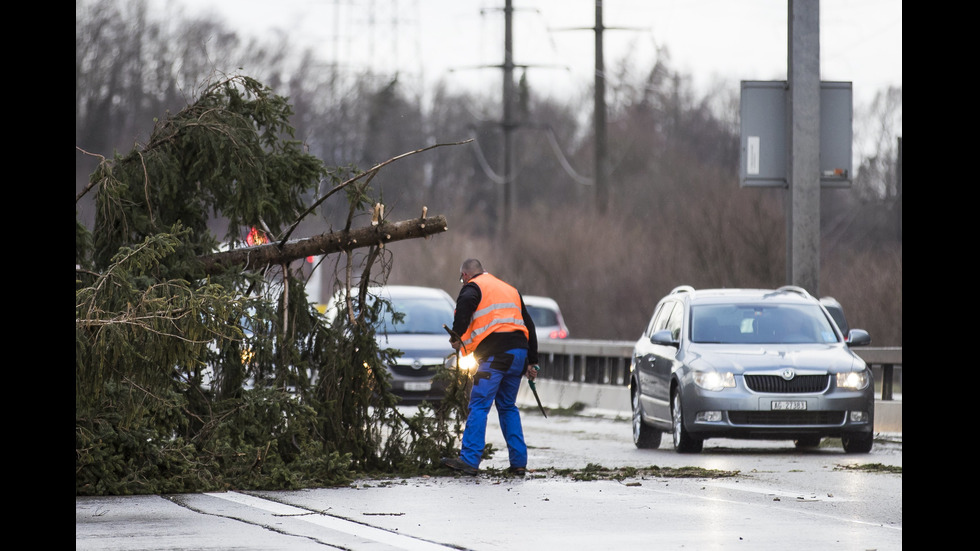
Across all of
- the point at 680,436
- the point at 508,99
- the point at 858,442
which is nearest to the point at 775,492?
the point at 680,436

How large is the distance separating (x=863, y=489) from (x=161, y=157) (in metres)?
6.19

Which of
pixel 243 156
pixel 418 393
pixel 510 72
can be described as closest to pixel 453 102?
pixel 510 72

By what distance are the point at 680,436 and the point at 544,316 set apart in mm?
15837

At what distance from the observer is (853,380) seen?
16297 millimetres

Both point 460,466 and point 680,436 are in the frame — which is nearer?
point 460,466

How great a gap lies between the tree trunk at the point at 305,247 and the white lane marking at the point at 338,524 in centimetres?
263

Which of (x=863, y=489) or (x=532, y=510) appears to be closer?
(x=532, y=510)

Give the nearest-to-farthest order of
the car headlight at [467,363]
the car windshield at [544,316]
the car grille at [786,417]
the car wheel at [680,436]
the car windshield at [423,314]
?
the car headlight at [467,363] < the car grille at [786,417] < the car wheel at [680,436] < the car windshield at [423,314] < the car windshield at [544,316]

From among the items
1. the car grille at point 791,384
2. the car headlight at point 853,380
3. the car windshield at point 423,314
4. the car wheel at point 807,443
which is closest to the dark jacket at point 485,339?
the car grille at point 791,384

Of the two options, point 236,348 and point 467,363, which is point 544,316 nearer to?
point 467,363

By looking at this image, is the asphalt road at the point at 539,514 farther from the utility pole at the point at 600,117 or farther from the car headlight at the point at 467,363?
the utility pole at the point at 600,117

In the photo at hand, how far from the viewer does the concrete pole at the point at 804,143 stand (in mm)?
18484
